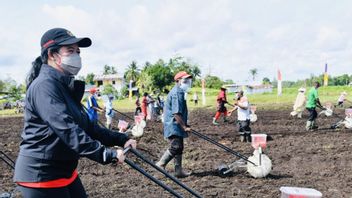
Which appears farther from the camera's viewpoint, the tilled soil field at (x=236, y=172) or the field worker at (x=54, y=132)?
the tilled soil field at (x=236, y=172)

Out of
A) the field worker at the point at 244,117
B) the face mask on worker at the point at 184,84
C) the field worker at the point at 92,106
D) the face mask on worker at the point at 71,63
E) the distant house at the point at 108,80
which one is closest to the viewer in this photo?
the face mask on worker at the point at 71,63

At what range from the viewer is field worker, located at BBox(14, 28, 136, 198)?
247 cm

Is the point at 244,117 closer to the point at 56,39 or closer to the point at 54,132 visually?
the point at 56,39

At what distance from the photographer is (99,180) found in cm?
693

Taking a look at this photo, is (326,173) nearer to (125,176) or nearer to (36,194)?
(125,176)

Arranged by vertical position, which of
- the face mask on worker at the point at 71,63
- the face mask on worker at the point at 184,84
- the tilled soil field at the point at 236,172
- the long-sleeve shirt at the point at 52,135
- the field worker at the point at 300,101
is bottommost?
the tilled soil field at the point at 236,172

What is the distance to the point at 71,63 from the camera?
2.84 m

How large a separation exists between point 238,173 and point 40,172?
518cm

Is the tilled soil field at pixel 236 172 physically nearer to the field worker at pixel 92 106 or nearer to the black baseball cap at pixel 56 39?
the field worker at pixel 92 106

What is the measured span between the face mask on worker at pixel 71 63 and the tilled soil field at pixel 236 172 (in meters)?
3.43

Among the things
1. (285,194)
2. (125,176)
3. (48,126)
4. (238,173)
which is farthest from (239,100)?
(48,126)

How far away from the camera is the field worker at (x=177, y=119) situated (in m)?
6.82

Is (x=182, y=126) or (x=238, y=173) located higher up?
(x=182, y=126)

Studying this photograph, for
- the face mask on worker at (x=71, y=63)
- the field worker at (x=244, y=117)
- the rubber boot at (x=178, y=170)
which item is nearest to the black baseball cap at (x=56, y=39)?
the face mask on worker at (x=71, y=63)
